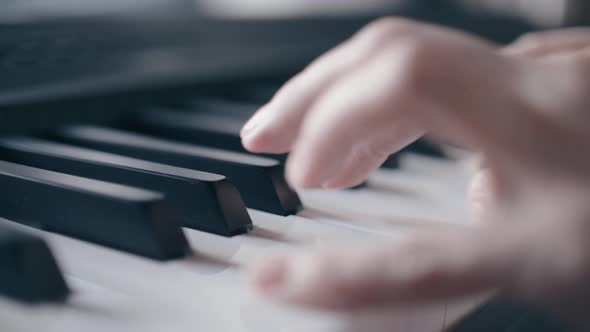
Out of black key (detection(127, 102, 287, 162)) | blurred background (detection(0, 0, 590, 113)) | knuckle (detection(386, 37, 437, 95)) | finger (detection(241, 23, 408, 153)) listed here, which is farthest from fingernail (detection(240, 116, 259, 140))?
blurred background (detection(0, 0, 590, 113))

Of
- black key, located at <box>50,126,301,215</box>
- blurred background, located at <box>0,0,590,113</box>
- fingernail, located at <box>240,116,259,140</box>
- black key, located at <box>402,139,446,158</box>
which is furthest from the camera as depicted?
black key, located at <box>402,139,446,158</box>

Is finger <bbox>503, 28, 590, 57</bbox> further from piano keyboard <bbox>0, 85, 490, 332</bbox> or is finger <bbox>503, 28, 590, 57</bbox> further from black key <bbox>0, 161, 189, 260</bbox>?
black key <bbox>0, 161, 189, 260</bbox>

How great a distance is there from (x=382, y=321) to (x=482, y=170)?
19 cm

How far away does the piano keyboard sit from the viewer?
426 millimetres

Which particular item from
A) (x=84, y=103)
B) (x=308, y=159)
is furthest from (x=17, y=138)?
(x=308, y=159)

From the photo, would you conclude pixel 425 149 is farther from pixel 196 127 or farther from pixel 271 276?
pixel 271 276

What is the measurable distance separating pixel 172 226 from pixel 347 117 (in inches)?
6.7

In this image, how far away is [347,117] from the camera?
1.36 ft

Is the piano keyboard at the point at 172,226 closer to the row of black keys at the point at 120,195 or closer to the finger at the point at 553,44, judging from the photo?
the row of black keys at the point at 120,195

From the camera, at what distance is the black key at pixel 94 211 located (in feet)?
1.67

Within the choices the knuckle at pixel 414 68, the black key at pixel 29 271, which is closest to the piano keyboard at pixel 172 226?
the black key at pixel 29 271

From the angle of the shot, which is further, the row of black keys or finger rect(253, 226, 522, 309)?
the row of black keys

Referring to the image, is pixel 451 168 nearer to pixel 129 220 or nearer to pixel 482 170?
pixel 482 170

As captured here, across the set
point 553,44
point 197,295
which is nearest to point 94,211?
point 197,295
